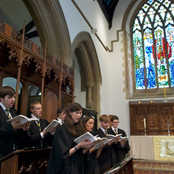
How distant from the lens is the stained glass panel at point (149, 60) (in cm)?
1055

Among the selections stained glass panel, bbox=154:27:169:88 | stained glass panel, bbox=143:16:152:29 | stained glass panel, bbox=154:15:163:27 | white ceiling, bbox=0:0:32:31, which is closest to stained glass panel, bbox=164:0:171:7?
stained glass panel, bbox=154:15:163:27

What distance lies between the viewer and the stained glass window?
34.3ft

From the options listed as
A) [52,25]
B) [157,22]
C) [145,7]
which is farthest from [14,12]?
[157,22]

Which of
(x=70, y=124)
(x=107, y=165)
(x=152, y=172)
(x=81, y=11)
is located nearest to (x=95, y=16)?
(x=81, y=11)

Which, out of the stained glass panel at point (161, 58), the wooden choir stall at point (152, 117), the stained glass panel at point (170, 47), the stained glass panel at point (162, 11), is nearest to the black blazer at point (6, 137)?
the wooden choir stall at point (152, 117)

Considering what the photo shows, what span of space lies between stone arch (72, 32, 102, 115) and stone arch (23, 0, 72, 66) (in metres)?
2.14

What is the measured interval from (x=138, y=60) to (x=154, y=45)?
1143 millimetres

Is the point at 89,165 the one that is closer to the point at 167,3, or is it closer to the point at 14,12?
the point at 14,12

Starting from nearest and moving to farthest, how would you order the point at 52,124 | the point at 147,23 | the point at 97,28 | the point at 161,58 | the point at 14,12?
1. the point at 52,124
2. the point at 14,12
3. the point at 97,28
4. the point at 161,58
5. the point at 147,23

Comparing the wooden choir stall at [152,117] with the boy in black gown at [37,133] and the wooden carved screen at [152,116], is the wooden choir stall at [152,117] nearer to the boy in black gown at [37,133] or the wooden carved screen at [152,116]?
the wooden carved screen at [152,116]

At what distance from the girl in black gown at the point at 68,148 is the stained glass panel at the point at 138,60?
359 inches

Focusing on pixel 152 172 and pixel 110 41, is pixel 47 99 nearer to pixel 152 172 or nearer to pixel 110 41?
pixel 152 172

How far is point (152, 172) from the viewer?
5.00m

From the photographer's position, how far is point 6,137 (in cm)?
230
